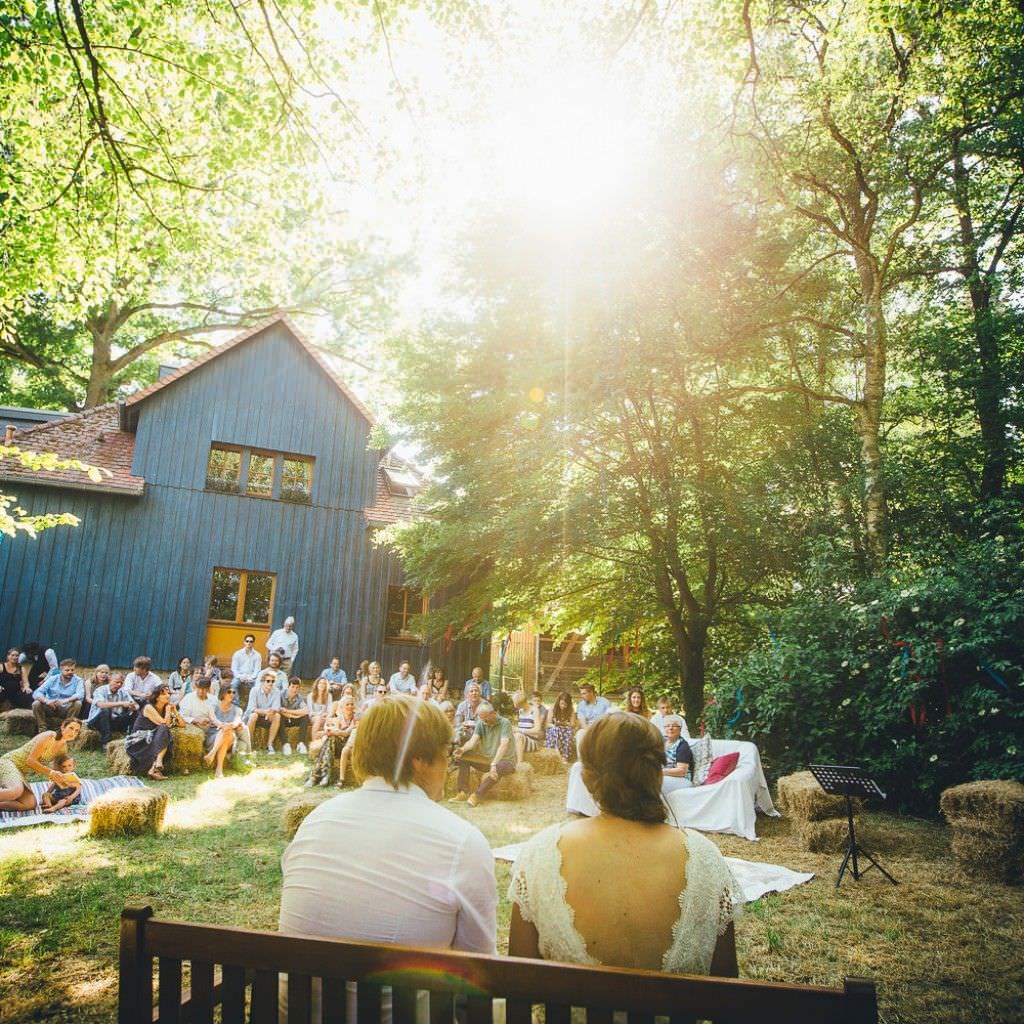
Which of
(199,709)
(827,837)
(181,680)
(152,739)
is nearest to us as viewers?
(827,837)

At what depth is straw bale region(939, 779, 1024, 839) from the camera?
19.9 ft

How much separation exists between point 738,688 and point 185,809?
778cm

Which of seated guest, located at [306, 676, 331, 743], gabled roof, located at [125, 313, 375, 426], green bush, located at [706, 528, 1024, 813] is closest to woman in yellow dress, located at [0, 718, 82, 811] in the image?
seated guest, located at [306, 676, 331, 743]

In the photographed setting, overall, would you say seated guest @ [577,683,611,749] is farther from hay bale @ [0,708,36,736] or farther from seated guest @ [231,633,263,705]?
hay bale @ [0,708,36,736]

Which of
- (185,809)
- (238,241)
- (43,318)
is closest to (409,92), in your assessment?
(238,241)

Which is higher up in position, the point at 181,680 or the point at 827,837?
the point at 181,680

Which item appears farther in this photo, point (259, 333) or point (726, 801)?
point (259, 333)

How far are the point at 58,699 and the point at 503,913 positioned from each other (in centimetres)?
1011

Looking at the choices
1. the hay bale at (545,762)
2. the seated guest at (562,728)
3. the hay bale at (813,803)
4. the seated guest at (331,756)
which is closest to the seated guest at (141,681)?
the seated guest at (331,756)

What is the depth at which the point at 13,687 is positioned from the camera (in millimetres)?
12328

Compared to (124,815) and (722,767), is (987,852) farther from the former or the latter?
(124,815)

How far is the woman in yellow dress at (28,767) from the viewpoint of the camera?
6672 millimetres

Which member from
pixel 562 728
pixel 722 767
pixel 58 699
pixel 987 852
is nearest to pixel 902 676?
pixel 722 767

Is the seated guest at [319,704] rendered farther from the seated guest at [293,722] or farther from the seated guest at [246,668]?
the seated guest at [246,668]
